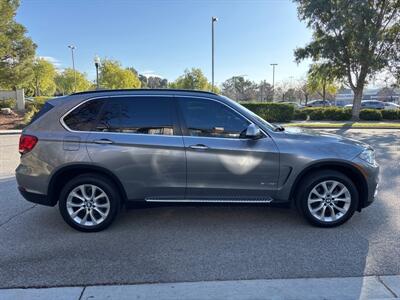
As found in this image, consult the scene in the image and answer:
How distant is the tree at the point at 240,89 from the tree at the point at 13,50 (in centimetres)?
5634

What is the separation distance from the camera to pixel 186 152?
423cm

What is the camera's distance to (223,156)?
4227mm

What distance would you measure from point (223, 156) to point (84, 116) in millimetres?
1898

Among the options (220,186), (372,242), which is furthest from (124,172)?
(372,242)

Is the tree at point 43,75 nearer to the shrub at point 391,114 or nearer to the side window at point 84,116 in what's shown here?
the shrub at point 391,114

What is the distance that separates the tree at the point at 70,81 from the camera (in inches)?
2746

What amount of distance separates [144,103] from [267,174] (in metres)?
1.86

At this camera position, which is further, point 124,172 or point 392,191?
point 392,191

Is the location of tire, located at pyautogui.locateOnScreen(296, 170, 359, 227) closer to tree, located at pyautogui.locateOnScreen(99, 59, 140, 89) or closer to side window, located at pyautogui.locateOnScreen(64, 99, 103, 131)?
side window, located at pyautogui.locateOnScreen(64, 99, 103, 131)

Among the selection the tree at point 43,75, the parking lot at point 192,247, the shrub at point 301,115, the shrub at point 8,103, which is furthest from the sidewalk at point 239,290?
the tree at point 43,75

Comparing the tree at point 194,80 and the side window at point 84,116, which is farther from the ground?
the tree at point 194,80

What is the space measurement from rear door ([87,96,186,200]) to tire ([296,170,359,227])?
1.62 m

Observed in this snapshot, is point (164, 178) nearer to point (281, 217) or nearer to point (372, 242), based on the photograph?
point (281, 217)

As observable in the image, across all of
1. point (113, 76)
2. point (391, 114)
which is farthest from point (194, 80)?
point (391, 114)
